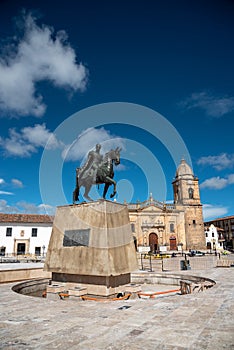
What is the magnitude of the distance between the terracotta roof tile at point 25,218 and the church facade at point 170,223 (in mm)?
17379

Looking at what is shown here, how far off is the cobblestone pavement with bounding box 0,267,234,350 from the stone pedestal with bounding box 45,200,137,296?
6.91 feet

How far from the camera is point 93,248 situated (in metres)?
8.21

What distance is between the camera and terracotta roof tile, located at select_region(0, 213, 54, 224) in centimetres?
3459

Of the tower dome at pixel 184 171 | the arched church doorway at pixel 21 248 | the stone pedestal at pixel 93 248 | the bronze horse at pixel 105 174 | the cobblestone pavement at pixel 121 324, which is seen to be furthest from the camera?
the tower dome at pixel 184 171

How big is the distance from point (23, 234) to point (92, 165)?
93.8 ft

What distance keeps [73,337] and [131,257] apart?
5.38m

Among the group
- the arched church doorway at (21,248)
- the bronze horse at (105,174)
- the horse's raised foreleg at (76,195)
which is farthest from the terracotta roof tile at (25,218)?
the bronze horse at (105,174)

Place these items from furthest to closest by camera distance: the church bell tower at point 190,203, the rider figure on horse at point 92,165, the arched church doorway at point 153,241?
the church bell tower at point 190,203
the arched church doorway at point 153,241
the rider figure on horse at point 92,165

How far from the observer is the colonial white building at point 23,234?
110 ft

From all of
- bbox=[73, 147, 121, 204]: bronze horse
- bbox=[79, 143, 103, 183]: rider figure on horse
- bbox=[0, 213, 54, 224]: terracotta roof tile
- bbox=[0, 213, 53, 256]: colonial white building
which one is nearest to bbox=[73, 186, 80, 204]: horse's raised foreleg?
bbox=[73, 147, 121, 204]: bronze horse

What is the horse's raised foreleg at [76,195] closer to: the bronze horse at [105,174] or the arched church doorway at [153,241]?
the bronze horse at [105,174]

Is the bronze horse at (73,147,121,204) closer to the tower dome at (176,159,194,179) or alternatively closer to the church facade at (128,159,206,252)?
the church facade at (128,159,206,252)

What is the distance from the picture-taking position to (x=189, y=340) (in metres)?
3.48

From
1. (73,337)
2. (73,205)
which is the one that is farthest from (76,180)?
(73,337)
